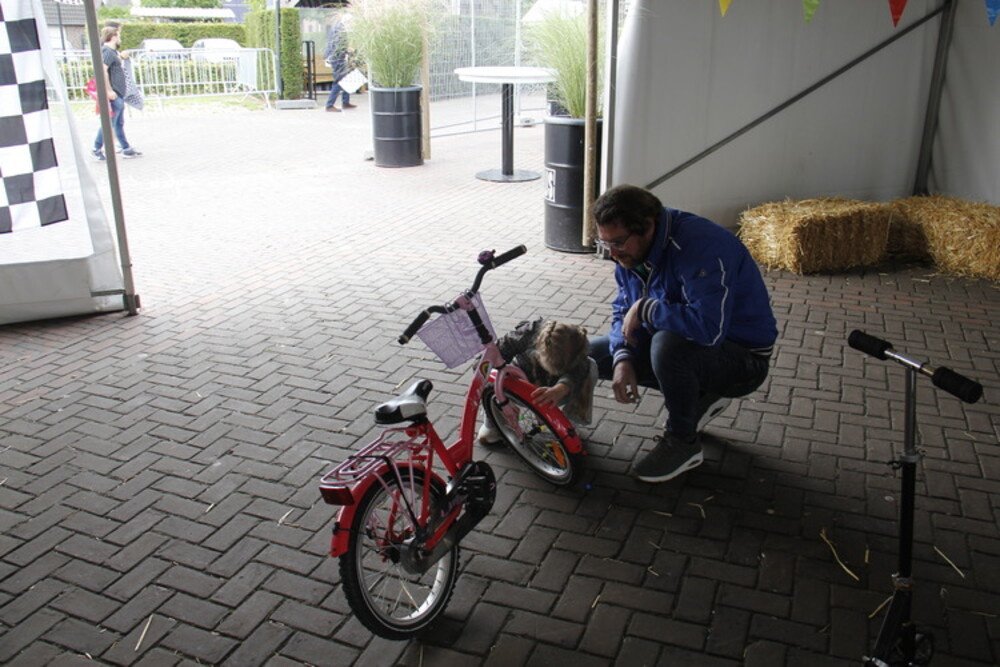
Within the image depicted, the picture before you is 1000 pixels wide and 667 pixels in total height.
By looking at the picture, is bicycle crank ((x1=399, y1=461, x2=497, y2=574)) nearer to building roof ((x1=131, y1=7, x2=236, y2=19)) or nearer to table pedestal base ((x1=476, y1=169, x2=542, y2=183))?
table pedestal base ((x1=476, y1=169, x2=542, y2=183))

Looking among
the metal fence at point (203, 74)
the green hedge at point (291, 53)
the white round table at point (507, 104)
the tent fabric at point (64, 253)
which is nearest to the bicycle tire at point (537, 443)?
the tent fabric at point (64, 253)

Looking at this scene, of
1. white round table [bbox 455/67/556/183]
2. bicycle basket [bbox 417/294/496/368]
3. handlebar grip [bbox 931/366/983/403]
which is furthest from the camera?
white round table [bbox 455/67/556/183]

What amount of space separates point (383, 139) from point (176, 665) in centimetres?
964

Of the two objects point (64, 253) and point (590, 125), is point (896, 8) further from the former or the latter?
point (64, 253)

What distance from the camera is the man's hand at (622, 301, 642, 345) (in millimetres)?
3693

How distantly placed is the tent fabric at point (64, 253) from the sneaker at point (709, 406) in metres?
4.36

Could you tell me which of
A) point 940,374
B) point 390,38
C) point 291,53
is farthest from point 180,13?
point 940,374

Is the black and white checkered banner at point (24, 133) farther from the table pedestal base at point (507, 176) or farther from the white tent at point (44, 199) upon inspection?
the table pedestal base at point (507, 176)

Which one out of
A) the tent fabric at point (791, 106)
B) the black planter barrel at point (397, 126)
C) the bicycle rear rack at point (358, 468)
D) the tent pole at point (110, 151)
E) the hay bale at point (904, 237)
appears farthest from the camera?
the black planter barrel at point (397, 126)

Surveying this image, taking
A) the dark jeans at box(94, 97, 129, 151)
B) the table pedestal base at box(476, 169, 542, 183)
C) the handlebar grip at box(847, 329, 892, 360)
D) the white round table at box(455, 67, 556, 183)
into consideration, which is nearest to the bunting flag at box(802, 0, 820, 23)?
the white round table at box(455, 67, 556, 183)

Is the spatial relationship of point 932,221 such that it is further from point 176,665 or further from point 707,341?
point 176,665

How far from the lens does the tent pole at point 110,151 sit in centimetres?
539

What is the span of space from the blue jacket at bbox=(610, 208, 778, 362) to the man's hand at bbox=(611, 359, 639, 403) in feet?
0.39

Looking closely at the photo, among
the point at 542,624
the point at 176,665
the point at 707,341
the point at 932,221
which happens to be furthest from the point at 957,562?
the point at 932,221
